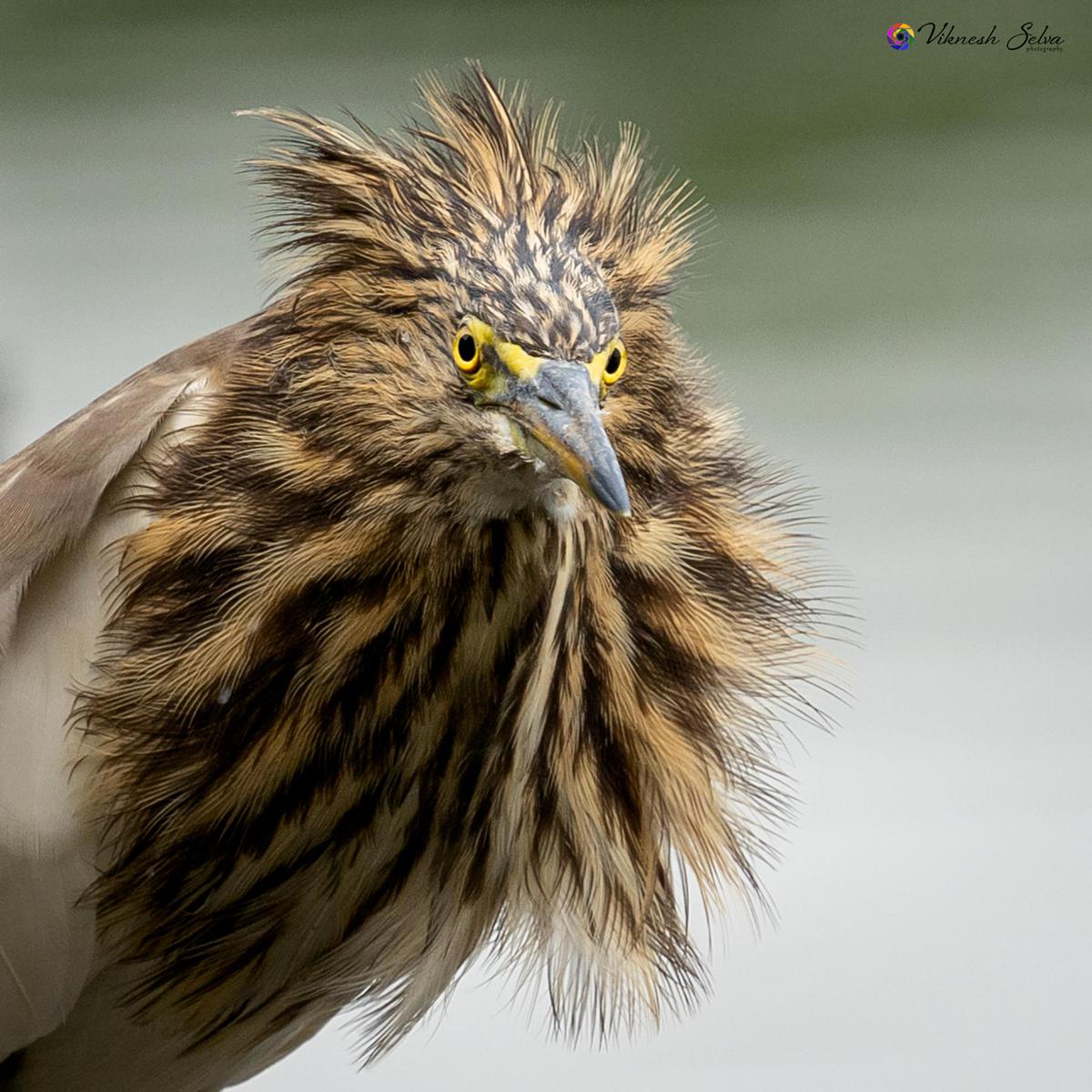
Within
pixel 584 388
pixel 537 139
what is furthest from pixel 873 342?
pixel 584 388

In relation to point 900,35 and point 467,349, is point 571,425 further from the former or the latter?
point 900,35

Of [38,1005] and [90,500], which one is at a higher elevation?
[90,500]

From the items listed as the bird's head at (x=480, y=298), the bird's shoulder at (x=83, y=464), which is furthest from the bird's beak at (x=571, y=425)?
the bird's shoulder at (x=83, y=464)

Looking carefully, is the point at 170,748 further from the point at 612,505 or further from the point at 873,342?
the point at 873,342

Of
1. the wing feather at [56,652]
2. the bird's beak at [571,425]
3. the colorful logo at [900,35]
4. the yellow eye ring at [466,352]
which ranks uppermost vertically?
the colorful logo at [900,35]

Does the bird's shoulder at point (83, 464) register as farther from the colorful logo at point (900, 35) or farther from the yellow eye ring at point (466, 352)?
the colorful logo at point (900, 35)

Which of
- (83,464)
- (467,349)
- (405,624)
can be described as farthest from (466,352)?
(83,464)

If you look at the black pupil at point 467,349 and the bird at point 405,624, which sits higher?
the black pupil at point 467,349

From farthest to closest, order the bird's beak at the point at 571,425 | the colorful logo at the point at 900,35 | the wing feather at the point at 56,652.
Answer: the colorful logo at the point at 900,35, the wing feather at the point at 56,652, the bird's beak at the point at 571,425
